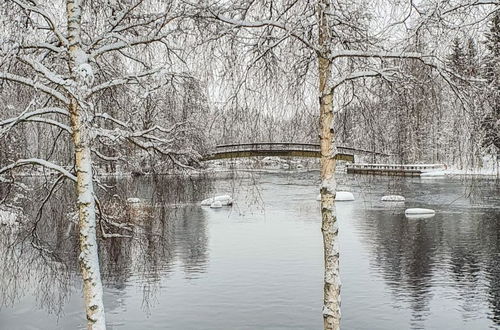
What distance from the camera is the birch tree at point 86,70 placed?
563 centimetres

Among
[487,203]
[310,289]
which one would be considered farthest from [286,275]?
[487,203]

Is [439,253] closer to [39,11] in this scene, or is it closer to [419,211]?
[419,211]

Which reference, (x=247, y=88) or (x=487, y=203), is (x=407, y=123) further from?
(x=487, y=203)

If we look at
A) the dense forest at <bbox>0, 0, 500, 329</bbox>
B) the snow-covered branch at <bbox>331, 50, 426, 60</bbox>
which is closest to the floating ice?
the dense forest at <bbox>0, 0, 500, 329</bbox>

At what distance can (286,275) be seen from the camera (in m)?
18.6

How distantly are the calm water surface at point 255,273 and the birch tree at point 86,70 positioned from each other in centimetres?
138

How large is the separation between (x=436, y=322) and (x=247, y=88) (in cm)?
1140

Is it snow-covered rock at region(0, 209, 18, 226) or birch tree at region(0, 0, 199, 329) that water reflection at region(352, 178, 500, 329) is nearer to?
birch tree at region(0, 0, 199, 329)

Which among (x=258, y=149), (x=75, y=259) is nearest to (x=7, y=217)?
(x=75, y=259)

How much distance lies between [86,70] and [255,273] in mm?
14282

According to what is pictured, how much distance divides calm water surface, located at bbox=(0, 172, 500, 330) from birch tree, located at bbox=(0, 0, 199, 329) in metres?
1.38

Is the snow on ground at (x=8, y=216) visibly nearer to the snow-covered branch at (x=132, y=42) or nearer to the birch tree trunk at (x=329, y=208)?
the snow-covered branch at (x=132, y=42)

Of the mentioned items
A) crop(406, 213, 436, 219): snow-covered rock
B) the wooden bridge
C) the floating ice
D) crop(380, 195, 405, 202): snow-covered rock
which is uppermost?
the wooden bridge

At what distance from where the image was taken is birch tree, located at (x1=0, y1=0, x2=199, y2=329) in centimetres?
563
